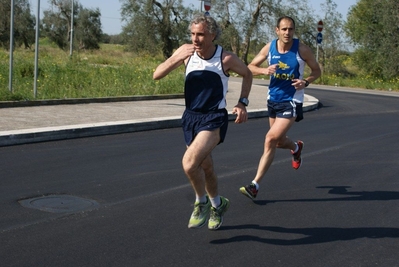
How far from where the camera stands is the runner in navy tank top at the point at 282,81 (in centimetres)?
705

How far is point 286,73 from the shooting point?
23.4 feet

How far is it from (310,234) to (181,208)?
137 cm

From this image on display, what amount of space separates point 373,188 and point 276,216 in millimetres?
2005

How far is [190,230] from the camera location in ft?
19.0

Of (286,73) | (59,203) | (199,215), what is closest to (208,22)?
(199,215)

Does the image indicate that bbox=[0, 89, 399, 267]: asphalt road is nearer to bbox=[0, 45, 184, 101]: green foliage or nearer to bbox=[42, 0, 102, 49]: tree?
bbox=[0, 45, 184, 101]: green foliage

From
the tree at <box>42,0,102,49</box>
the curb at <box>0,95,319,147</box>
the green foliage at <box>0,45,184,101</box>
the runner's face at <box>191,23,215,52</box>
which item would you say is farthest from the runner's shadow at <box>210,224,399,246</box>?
the tree at <box>42,0,102,49</box>

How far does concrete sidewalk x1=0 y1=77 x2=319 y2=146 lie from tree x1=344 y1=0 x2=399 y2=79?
23.3 m

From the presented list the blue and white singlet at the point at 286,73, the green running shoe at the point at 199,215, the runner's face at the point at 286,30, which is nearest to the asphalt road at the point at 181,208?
the green running shoe at the point at 199,215

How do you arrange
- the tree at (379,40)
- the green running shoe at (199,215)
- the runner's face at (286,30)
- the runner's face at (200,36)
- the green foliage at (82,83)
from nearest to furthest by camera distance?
the runner's face at (200,36) < the green running shoe at (199,215) < the runner's face at (286,30) < the green foliage at (82,83) < the tree at (379,40)

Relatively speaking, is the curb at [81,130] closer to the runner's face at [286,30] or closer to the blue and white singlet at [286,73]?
the blue and white singlet at [286,73]

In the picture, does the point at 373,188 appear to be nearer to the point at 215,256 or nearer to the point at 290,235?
the point at 290,235

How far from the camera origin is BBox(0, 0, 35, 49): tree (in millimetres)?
35188

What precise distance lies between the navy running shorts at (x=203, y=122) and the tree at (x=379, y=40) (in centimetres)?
3441
